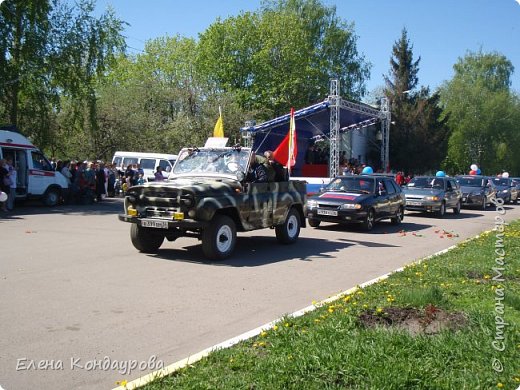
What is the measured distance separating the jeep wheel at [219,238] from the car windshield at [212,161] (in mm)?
1321

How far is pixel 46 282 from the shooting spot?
7531 mm

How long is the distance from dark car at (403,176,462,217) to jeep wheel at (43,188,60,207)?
13.9 meters

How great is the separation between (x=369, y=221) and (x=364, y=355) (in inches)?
430

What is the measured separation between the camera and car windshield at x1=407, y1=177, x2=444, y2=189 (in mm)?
21734

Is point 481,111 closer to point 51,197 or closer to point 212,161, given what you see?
point 51,197

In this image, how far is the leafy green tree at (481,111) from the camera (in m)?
54.2

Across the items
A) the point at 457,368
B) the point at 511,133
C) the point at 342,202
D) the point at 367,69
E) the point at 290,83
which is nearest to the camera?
the point at 457,368

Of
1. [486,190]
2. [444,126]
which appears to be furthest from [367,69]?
[486,190]

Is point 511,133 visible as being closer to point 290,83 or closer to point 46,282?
point 290,83

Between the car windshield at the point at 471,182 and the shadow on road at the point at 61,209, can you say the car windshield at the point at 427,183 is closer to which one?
the car windshield at the point at 471,182

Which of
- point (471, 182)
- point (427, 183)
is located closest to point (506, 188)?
point (471, 182)

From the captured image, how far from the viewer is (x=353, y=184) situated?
53.0 feet

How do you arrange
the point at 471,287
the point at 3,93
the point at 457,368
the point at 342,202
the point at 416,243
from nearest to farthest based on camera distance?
the point at 457,368 → the point at 471,287 → the point at 416,243 → the point at 342,202 → the point at 3,93

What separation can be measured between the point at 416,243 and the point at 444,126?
40396mm
